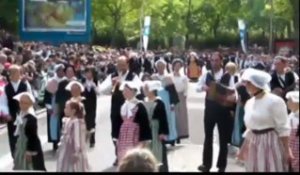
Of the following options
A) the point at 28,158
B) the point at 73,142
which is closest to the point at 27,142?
the point at 28,158

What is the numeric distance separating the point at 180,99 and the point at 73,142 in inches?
232

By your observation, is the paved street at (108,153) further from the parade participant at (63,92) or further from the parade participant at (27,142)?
the parade participant at (27,142)

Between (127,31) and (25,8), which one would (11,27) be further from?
(127,31)

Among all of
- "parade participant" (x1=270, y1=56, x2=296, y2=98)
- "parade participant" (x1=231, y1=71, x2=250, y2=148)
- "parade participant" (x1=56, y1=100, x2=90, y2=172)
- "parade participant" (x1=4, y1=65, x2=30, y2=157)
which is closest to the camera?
"parade participant" (x1=56, y1=100, x2=90, y2=172)

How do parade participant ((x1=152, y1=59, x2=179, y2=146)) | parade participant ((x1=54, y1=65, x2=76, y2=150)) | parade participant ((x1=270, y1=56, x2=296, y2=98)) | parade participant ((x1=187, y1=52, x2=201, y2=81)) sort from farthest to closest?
1. parade participant ((x1=187, y1=52, x2=201, y2=81))
2. parade participant ((x1=54, y1=65, x2=76, y2=150))
3. parade participant ((x1=152, y1=59, x2=179, y2=146))
4. parade participant ((x1=270, y1=56, x2=296, y2=98))

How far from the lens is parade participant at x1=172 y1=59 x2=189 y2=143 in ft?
57.4

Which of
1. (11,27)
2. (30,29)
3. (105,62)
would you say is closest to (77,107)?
(30,29)

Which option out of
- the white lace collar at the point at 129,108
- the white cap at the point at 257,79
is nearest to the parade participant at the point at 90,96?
the white lace collar at the point at 129,108

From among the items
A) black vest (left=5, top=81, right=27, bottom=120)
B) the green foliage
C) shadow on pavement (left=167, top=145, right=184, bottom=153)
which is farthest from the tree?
black vest (left=5, top=81, right=27, bottom=120)

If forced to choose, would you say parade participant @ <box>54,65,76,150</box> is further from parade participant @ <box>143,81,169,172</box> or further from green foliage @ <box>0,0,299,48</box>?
green foliage @ <box>0,0,299,48</box>

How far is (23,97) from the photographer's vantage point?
40.4ft

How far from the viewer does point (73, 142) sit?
12.0 meters

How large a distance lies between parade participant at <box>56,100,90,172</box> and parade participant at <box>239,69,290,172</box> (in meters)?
2.72

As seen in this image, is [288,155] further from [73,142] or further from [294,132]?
[73,142]
